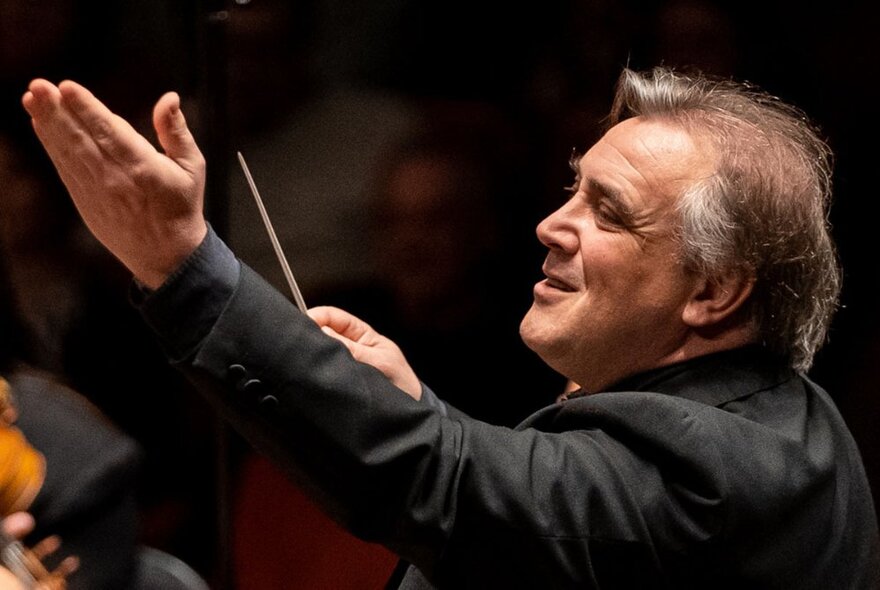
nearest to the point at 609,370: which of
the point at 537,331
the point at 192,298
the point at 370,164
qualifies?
the point at 537,331

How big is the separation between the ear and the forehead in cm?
10

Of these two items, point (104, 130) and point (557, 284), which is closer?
point (104, 130)

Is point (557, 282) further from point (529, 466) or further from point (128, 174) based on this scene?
point (128, 174)

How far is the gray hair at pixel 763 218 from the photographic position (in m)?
1.37

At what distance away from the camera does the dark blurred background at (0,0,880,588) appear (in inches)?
81.5

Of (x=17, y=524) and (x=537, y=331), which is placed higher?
(x=537, y=331)

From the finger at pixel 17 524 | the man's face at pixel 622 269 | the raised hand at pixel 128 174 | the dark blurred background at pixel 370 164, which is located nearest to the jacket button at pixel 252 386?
the raised hand at pixel 128 174

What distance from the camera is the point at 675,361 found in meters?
1.41

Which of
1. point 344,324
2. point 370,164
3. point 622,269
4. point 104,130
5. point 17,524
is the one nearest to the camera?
point 104,130

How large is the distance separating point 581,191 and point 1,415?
26.1 inches

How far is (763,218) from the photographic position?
4.48ft

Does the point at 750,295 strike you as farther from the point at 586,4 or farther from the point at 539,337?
the point at 586,4

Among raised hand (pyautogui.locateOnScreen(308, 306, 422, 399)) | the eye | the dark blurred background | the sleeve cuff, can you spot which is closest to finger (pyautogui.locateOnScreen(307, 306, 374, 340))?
raised hand (pyautogui.locateOnScreen(308, 306, 422, 399))

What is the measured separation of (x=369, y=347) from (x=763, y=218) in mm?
432
